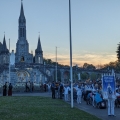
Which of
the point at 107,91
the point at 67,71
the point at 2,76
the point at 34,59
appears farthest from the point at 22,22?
the point at 107,91

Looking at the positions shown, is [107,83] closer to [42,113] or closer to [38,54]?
[42,113]

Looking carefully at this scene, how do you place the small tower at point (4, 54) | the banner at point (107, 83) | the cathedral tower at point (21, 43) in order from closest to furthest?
the banner at point (107, 83) → the small tower at point (4, 54) → the cathedral tower at point (21, 43)

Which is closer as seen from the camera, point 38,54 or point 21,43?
point 21,43

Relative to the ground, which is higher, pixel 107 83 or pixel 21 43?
pixel 21 43

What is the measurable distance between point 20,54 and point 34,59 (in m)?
12.0

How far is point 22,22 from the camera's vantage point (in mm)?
158125

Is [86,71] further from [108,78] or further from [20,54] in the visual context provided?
[108,78]

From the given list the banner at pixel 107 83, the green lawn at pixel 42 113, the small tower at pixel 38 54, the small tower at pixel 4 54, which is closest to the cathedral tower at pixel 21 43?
the small tower at pixel 4 54

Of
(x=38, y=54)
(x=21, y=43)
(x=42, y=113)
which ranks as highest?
(x=21, y=43)

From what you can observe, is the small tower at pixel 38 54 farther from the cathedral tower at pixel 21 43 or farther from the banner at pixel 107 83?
the banner at pixel 107 83

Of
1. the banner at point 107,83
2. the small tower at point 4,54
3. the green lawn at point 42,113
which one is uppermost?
the small tower at point 4,54

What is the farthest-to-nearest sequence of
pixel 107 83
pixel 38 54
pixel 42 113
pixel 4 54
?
pixel 38 54 → pixel 4 54 → pixel 107 83 → pixel 42 113

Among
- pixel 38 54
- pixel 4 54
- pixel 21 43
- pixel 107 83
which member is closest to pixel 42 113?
pixel 107 83

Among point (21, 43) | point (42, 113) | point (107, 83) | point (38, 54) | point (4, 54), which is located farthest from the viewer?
point (38, 54)
